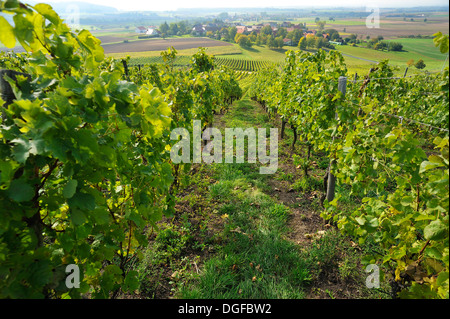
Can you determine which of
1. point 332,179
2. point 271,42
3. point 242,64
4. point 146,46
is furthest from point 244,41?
point 332,179

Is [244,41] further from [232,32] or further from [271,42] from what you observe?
[232,32]

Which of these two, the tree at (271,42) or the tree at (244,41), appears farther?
the tree at (244,41)

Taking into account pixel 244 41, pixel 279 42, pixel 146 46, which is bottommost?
pixel 146 46

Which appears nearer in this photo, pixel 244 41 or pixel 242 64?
pixel 242 64

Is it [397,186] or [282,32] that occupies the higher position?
[282,32]

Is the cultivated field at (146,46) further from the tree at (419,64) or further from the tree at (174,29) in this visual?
the tree at (419,64)

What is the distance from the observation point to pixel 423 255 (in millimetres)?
1952

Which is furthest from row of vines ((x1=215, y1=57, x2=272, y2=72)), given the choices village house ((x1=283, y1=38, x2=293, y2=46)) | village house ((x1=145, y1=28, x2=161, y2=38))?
village house ((x1=145, y1=28, x2=161, y2=38))

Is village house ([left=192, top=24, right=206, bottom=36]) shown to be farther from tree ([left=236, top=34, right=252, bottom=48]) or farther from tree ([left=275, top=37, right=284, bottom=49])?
tree ([left=275, top=37, right=284, bottom=49])

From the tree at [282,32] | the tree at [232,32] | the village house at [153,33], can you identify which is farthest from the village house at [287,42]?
the village house at [153,33]

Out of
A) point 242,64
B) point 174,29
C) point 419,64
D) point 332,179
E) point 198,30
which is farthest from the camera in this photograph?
point 198,30
